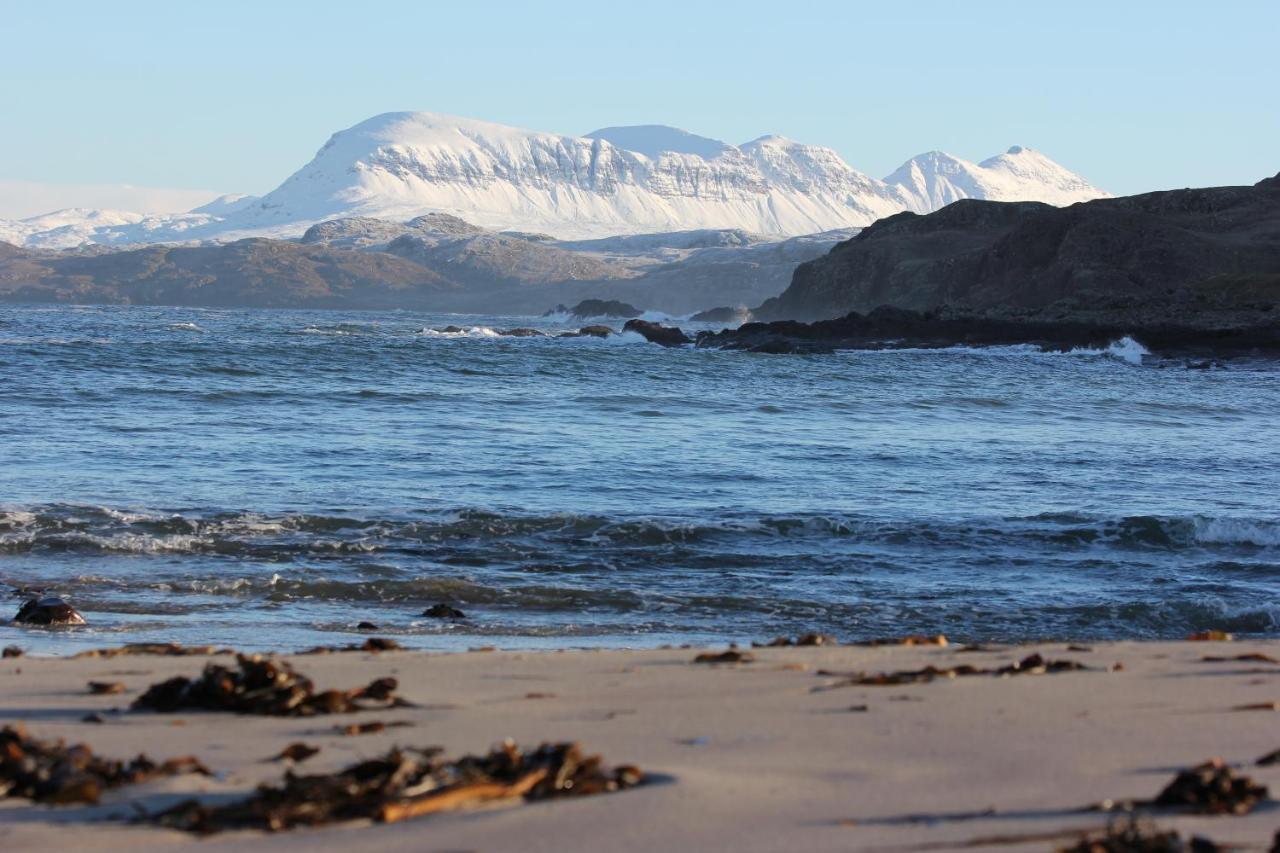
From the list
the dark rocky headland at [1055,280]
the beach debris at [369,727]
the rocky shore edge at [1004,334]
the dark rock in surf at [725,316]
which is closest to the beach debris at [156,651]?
the beach debris at [369,727]

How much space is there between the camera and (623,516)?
544 inches

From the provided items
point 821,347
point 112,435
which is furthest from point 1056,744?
point 821,347

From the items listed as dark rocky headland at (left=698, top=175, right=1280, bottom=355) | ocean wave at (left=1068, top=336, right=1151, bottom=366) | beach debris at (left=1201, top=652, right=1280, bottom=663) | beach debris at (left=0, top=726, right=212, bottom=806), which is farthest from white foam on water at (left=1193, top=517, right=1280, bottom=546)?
dark rocky headland at (left=698, top=175, right=1280, bottom=355)

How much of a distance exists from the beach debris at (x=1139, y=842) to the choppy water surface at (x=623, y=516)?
5.39 metres

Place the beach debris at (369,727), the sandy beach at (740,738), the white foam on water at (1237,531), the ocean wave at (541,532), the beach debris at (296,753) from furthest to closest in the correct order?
the white foam on water at (1237,531) → the ocean wave at (541,532) → the beach debris at (369,727) → the beach debris at (296,753) → the sandy beach at (740,738)

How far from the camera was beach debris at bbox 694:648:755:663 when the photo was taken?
6.46 meters

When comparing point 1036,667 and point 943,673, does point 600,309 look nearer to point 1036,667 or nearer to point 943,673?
point 1036,667

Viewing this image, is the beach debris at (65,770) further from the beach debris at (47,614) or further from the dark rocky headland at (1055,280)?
the dark rocky headland at (1055,280)

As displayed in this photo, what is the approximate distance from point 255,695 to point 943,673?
271 cm

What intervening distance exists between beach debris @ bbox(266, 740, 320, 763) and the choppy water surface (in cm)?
393

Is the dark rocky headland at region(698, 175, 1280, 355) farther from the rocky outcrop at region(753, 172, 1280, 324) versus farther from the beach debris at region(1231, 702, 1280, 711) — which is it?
the beach debris at region(1231, 702, 1280, 711)

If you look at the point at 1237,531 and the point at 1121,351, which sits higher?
the point at 1121,351

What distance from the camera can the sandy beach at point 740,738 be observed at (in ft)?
11.9

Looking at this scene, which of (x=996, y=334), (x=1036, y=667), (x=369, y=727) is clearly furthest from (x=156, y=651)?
(x=996, y=334)
